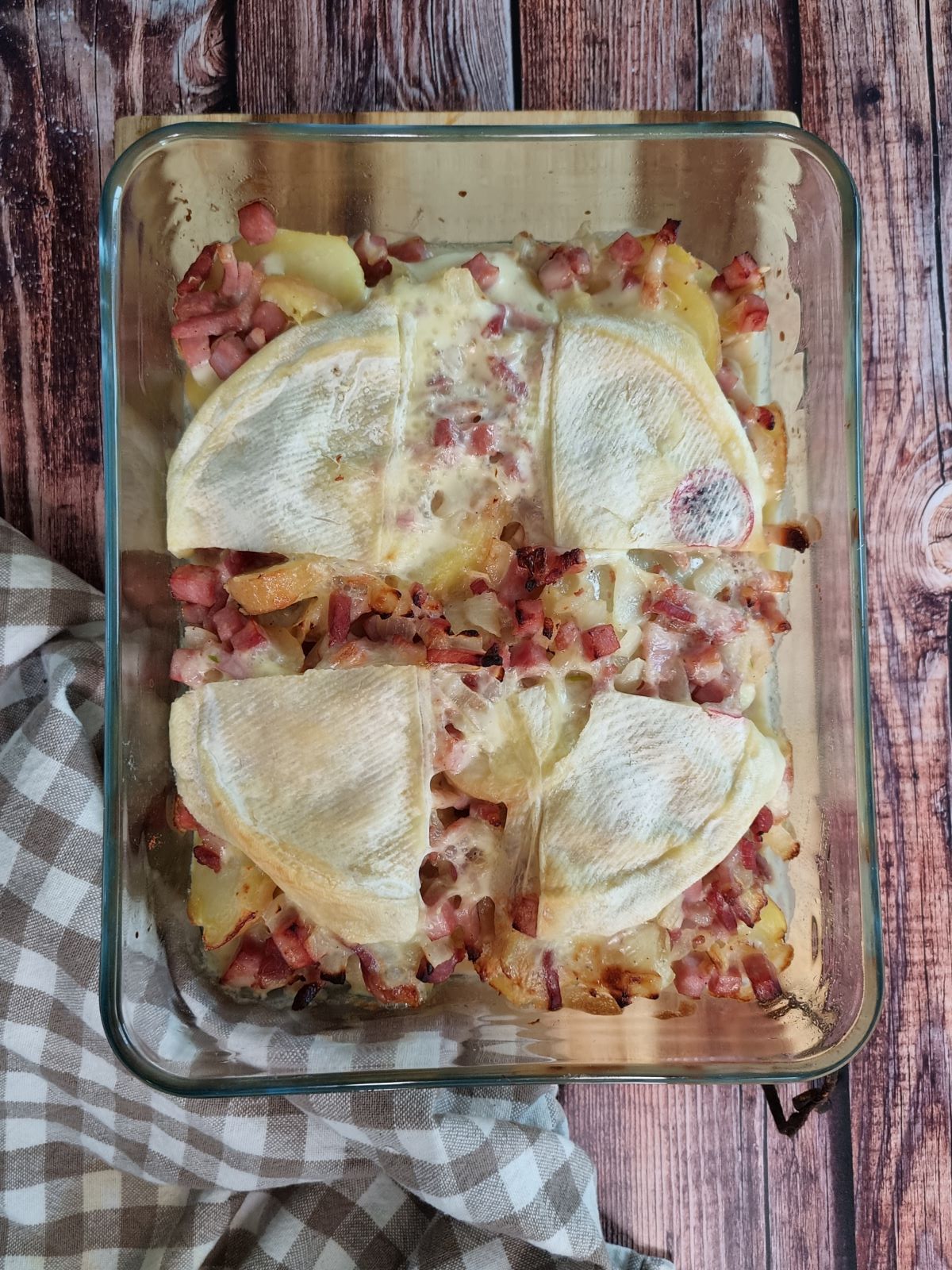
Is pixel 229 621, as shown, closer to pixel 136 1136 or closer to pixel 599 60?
pixel 136 1136

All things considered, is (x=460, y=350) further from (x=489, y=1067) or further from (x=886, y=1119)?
(x=886, y=1119)

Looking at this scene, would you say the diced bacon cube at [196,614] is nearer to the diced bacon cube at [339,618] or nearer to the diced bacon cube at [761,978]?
the diced bacon cube at [339,618]

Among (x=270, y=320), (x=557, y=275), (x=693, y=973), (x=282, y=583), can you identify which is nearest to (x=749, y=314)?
(x=557, y=275)

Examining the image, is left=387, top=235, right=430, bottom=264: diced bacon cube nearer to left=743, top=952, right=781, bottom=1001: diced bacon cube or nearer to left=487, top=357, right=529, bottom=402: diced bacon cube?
left=487, top=357, right=529, bottom=402: diced bacon cube

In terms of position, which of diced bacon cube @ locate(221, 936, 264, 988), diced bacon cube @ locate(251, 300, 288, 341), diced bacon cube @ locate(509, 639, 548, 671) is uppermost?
diced bacon cube @ locate(251, 300, 288, 341)

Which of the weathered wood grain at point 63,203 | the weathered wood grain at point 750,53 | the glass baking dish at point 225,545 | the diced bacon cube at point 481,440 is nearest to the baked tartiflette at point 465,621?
the diced bacon cube at point 481,440

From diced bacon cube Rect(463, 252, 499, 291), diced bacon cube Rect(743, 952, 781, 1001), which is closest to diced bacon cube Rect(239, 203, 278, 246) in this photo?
diced bacon cube Rect(463, 252, 499, 291)
